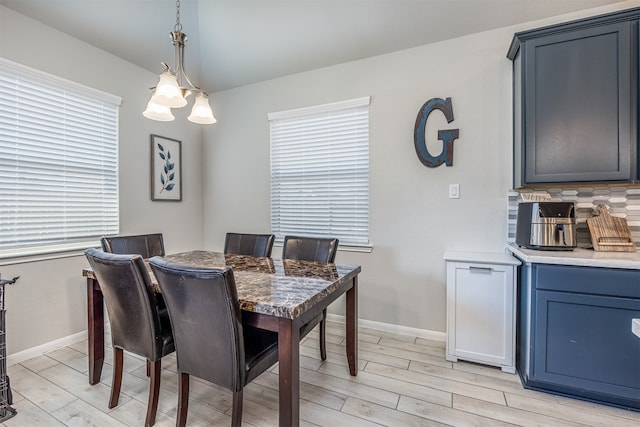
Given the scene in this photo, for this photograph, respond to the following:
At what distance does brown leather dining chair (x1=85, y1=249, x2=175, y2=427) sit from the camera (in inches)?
54.4

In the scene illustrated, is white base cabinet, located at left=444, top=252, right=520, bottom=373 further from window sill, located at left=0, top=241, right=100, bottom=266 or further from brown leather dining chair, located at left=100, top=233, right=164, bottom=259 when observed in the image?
window sill, located at left=0, top=241, right=100, bottom=266

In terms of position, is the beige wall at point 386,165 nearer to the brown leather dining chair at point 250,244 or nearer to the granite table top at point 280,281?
the brown leather dining chair at point 250,244

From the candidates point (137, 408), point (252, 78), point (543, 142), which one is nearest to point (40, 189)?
point (137, 408)

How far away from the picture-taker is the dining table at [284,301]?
117 cm

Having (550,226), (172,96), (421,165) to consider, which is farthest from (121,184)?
(550,226)

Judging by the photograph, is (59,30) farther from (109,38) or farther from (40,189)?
(40,189)

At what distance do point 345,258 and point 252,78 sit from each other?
2225mm

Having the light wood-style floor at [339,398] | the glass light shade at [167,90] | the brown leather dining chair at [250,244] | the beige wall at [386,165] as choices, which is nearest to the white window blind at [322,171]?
the beige wall at [386,165]

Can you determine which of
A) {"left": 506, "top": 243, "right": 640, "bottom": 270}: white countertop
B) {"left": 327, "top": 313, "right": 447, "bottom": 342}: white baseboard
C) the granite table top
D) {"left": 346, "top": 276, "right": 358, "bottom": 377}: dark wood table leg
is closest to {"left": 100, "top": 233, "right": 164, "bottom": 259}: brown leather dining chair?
the granite table top

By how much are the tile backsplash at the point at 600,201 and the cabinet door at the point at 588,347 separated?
64 centimetres

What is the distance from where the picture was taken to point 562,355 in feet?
5.74

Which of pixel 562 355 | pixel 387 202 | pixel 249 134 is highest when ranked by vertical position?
pixel 249 134

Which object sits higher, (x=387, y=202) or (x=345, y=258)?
(x=387, y=202)

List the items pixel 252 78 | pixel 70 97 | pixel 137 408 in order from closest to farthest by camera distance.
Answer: pixel 137 408 → pixel 70 97 → pixel 252 78
